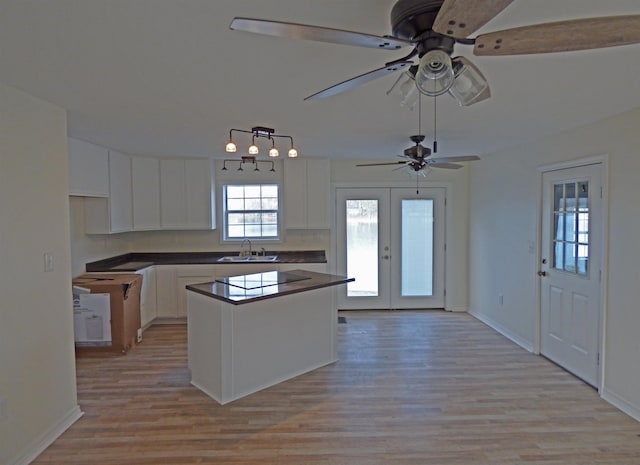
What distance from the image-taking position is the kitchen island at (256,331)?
3.05 meters

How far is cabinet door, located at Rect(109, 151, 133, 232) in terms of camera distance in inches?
181

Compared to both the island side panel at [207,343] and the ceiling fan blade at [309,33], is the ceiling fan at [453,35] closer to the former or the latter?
the ceiling fan blade at [309,33]

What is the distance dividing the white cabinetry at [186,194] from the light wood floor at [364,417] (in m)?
1.94

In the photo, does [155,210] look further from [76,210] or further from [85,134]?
[85,134]

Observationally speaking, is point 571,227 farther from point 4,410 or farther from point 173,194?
point 173,194

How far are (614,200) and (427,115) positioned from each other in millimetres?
1637

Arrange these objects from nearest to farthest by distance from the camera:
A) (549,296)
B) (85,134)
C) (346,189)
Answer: (85,134) < (549,296) < (346,189)

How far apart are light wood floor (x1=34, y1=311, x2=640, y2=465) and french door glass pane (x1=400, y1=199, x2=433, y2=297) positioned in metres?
1.78

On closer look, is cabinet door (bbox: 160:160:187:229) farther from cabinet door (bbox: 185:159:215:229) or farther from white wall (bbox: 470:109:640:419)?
white wall (bbox: 470:109:640:419)

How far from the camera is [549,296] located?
391 centimetres

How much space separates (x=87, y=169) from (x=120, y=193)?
30.5 inches

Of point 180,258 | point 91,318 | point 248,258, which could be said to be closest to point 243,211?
point 248,258

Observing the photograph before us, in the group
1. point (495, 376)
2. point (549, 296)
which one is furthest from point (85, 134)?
point (549, 296)

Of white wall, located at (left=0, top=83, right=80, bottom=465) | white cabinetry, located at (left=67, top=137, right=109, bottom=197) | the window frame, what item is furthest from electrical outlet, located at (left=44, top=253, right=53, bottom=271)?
the window frame
